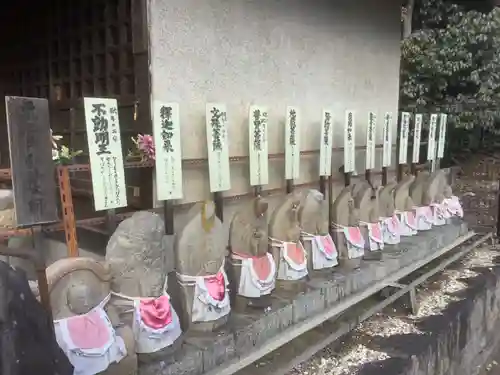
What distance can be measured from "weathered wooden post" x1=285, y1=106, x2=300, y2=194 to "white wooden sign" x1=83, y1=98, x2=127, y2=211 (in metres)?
2.23

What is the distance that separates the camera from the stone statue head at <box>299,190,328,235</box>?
4.98 m

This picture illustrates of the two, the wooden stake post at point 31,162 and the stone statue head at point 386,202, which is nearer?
the wooden stake post at point 31,162

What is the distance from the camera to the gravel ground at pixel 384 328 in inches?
169

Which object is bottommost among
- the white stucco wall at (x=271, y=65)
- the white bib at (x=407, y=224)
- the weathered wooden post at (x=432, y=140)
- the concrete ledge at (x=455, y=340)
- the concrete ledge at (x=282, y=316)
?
the concrete ledge at (x=455, y=340)

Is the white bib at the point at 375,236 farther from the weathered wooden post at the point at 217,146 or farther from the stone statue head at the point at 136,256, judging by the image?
the stone statue head at the point at 136,256

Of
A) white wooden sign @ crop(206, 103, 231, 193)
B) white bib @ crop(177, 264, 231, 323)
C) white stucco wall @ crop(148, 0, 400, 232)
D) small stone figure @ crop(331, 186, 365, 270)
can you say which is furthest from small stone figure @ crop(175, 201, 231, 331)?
small stone figure @ crop(331, 186, 365, 270)

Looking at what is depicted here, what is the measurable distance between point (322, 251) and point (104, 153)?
2600 millimetres

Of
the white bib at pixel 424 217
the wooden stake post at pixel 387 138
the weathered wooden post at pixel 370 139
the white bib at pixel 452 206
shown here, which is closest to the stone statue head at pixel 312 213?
the weathered wooden post at pixel 370 139

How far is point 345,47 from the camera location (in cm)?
705

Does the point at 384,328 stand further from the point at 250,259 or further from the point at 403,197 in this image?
the point at 403,197

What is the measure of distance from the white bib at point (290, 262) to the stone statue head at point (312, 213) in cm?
32

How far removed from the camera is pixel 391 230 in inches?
253

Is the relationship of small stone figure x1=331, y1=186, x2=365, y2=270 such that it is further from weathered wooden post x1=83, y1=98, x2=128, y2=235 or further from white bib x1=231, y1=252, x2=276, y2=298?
weathered wooden post x1=83, y1=98, x2=128, y2=235

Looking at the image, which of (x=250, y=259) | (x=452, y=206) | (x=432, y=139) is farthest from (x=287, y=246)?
(x=432, y=139)
